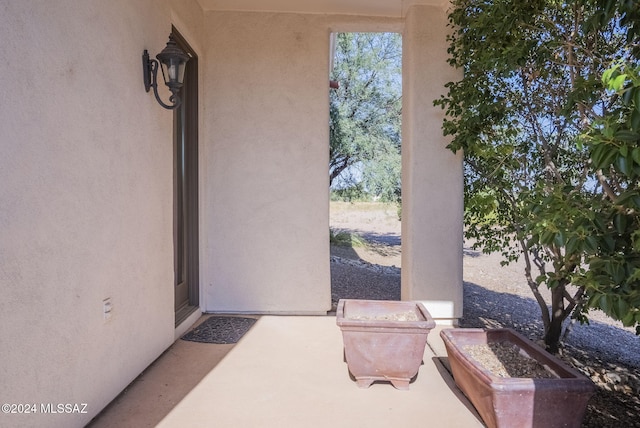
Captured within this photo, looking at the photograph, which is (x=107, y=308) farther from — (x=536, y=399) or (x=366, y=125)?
(x=366, y=125)

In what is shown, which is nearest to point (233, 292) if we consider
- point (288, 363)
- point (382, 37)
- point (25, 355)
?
point (288, 363)

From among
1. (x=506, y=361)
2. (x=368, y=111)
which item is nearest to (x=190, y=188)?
(x=506, y=361)

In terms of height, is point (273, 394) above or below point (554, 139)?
below

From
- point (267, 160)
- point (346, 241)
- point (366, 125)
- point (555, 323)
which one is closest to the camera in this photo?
point (555, 323)

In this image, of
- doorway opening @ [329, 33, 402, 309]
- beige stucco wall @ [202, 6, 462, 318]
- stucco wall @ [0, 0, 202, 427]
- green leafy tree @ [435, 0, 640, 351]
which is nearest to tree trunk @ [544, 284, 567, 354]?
green leafy tree @ [435, 0, 640, 351]

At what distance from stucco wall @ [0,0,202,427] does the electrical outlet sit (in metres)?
0.03

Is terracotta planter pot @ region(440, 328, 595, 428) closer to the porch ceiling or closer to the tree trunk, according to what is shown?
the tree trunk

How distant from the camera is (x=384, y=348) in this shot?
241 centimetres

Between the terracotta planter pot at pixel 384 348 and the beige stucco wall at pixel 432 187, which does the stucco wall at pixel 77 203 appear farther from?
the beige stucco wall at pixel 432 187

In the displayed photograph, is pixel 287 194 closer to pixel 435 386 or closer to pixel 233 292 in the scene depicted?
pixel 233 292

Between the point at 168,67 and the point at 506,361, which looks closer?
the point at 506,361

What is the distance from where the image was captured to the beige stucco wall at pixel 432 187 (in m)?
3.80

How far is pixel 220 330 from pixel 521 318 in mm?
3760

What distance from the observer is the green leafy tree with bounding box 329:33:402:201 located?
337 inches
